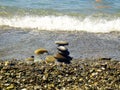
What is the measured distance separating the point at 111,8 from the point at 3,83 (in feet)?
36.7

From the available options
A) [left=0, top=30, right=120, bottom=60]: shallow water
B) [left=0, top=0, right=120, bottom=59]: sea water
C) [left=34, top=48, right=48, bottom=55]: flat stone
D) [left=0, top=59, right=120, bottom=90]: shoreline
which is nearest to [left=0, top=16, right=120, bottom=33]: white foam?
[left=0, top=0, right=120, bottom=59]: sea water

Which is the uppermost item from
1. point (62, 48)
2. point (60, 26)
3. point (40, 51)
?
point (62, 48)

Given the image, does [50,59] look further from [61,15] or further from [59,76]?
[61,15]

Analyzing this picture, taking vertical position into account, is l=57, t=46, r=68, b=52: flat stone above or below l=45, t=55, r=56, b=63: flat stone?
above

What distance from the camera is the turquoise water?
12.7m

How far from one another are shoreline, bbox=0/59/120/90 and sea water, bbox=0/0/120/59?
143cm

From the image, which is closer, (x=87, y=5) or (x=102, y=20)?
(x=102, y=20)

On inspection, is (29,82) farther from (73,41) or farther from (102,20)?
(102,20)

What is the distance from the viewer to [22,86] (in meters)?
5.91

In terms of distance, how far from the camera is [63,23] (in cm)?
1321

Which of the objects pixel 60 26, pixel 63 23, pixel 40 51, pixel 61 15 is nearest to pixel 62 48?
pixel 40 51

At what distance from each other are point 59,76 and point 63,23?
22.5 feet

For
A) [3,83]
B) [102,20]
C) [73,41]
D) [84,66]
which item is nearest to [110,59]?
[84,66]

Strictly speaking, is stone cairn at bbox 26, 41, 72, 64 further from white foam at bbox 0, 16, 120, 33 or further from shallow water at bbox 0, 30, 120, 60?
white foam at bbox 0, 16, 120, 33
